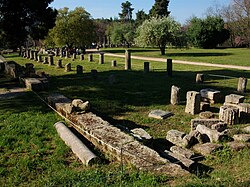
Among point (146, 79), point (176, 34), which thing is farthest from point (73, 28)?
point (146, 79)

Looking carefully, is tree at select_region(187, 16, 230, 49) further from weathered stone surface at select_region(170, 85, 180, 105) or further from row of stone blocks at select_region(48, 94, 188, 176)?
row of stone blocks at select_region(48, 94, 188, 176)

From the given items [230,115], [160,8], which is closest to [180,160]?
[230,115]

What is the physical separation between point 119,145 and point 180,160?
137cm

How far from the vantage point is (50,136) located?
7.75m

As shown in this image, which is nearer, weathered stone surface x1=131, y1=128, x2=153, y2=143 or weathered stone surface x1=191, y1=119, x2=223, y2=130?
weathered stone surface x1=131, y1=128, x2=153, y2=143

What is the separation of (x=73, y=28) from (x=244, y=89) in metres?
32.5

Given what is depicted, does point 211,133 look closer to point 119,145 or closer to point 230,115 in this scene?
point 230,115

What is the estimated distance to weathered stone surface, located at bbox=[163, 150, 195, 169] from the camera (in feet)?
19.0

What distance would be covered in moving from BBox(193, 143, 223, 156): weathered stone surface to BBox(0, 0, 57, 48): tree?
14.1 meters

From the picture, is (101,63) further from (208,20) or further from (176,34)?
(208,20)

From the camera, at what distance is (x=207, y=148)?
22.2ft

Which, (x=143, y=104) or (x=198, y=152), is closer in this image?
(x=198, y=152)

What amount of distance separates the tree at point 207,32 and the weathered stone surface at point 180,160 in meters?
45.3

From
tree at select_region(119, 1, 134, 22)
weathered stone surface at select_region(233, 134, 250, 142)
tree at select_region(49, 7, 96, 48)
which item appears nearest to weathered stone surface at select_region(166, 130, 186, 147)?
weathered stone surface at select_region(233, 134, 250, 142)
